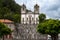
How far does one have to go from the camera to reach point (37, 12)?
405 feet

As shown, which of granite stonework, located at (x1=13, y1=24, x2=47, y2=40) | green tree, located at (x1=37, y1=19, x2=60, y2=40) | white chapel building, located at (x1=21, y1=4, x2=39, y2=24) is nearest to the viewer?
green tree, located at (x1=37, y1=19, x2=60, y2=40)

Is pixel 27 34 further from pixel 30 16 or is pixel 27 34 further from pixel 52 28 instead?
pixel 52 28

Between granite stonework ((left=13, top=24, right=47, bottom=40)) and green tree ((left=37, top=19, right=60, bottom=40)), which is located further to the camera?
granite stonework ((left=13, top=24, right=47, bottom=40))

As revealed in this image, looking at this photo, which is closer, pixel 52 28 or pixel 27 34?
pixel 52 28

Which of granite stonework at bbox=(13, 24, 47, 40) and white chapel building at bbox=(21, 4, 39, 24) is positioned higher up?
white chapel building at bbox=(21, 4, 39, 24)

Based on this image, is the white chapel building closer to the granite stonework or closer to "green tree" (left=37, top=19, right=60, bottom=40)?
the granite stonework

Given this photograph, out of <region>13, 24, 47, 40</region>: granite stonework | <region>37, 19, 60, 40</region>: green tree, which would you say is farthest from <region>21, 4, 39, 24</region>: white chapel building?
<region>37, 19, 60, 40</region>: green tree

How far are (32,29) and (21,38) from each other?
572cm

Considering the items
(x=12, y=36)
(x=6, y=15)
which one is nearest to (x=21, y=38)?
(x=12, y=36)

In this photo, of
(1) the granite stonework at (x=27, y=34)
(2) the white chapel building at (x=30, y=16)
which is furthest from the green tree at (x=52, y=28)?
(2) the white chapel building at (x=30, y=16)

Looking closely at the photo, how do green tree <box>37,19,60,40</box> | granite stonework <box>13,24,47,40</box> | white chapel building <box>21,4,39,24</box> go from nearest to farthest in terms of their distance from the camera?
green tree <box>37,19,60,40</box>, granite stonework <box>13,24,47,40</box>, white chapel building <box>21,4,39,24</box>

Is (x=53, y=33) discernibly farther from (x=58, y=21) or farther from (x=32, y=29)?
(x=32, y=29)

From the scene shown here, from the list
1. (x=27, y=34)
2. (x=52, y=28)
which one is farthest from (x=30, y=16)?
(x=52, y=28)

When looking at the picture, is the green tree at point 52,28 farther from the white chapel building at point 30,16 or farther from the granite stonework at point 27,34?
the white chapel building at point 30,16
